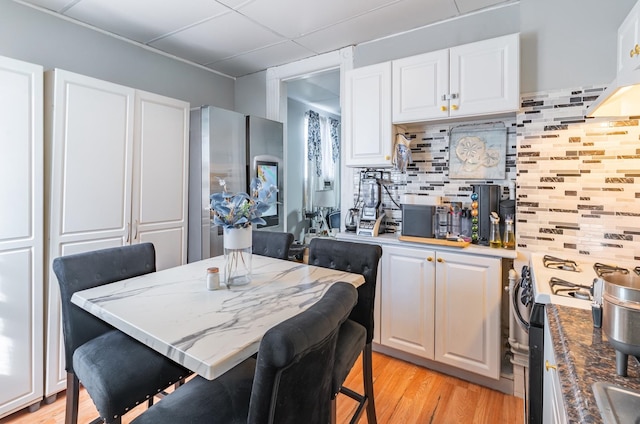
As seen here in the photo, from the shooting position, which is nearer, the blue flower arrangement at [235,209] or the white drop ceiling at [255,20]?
the blue flower arrangement at [235,209]

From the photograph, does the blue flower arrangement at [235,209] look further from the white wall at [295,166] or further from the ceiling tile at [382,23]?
the white wall at [295,166]

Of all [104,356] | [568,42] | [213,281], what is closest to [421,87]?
[568,42]

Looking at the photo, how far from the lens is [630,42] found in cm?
146

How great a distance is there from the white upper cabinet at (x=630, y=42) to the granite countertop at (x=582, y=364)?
3.01 ft

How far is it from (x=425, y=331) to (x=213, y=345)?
71.8 inches

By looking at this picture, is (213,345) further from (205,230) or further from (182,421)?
(205,230)

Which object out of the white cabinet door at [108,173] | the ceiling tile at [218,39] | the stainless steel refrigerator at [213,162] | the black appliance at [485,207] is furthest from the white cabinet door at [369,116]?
the white cabinet door at [108,173]

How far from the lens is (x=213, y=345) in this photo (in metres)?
0.96

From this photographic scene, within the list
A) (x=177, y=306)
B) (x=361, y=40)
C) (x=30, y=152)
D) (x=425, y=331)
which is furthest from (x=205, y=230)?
(x=361, y=40)

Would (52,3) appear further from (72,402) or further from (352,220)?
(352,220)

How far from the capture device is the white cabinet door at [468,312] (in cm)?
212

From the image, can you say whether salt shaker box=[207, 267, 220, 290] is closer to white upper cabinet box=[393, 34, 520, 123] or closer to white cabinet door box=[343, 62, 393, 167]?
white cabinet door box=[343, 62, 393, 167]

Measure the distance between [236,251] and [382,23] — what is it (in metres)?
2.09

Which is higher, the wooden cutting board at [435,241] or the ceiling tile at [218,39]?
the ceiling tile at [218,39]
